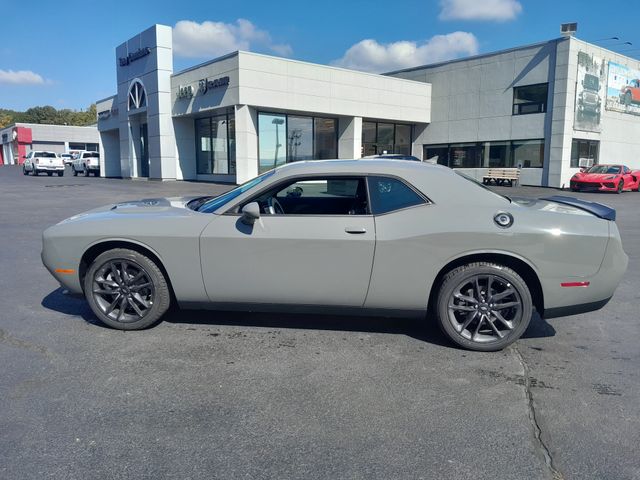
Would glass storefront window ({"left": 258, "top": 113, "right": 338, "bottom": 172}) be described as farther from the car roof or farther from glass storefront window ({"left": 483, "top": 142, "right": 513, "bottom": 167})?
the car roof

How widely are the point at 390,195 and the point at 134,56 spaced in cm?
3113

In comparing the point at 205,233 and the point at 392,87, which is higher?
the point at 392,87

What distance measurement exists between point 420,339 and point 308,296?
1.07 metres

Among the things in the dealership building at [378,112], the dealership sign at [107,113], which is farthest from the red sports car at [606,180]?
the dealership sign at [107,113]

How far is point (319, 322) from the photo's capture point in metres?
4.71

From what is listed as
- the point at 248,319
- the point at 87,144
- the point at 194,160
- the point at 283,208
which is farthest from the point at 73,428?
the point at 87,144

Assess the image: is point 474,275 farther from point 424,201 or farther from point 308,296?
point 308,296

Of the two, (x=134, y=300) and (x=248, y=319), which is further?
(x=248, y=319)

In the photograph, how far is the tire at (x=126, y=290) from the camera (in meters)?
4.30

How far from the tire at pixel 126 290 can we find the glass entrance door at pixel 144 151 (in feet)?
98.6

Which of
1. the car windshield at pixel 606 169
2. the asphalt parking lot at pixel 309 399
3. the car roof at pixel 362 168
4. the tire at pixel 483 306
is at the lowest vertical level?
the asphalt parking lot at pixel 309 399

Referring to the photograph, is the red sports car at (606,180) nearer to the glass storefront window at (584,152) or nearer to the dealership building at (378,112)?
the dealership building at (378,112)

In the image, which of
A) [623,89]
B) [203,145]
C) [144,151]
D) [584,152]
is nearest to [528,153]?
[584,152]

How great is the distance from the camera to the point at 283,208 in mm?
4805
